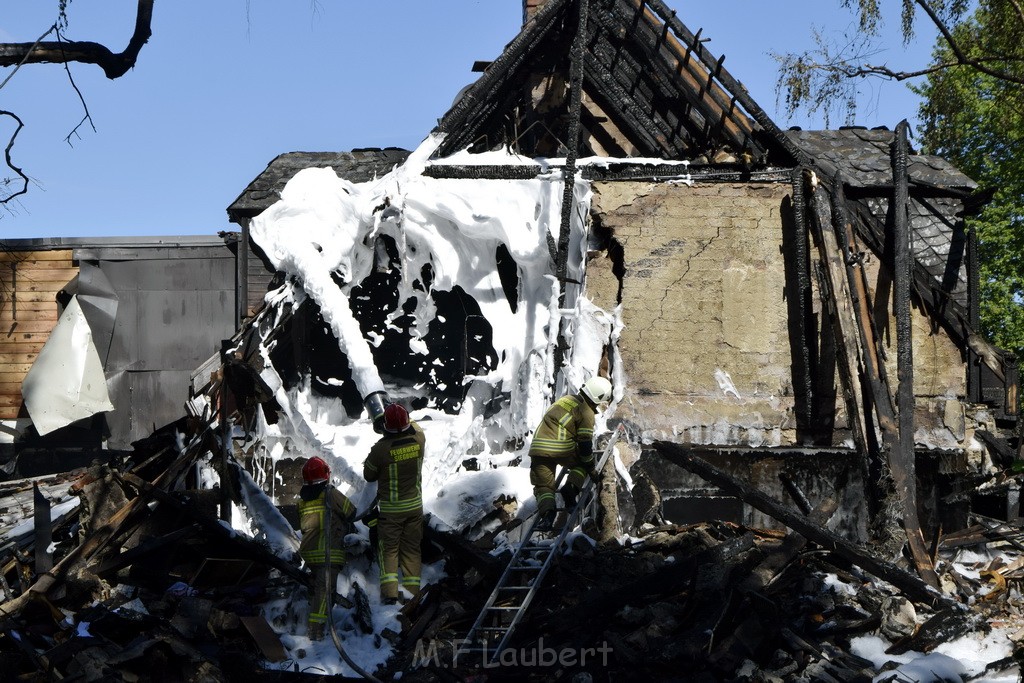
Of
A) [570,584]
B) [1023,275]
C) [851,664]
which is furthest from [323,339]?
[1023,275]

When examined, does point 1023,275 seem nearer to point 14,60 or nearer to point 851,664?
point 851,664

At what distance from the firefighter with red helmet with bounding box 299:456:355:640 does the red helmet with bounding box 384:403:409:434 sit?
64cm

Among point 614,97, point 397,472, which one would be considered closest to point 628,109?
point 614,97

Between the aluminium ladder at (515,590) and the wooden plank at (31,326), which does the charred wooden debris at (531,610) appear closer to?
the aluminium ladder at (515,590)

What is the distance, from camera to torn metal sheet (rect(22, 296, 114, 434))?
1526cm

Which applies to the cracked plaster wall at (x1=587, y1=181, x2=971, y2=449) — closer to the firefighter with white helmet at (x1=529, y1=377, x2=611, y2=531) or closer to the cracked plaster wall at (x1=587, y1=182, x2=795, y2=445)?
the cracked plaster wall at (x1=587, y1=182, x2=795, y2=445)

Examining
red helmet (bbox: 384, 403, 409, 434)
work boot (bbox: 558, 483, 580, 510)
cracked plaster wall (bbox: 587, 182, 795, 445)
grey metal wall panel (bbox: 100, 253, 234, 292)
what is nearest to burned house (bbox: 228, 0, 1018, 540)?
cracked plaster wall (bbox: 587, 182, 795, 445)

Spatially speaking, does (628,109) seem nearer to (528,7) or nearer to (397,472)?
(528,7)

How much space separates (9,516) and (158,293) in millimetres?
5690

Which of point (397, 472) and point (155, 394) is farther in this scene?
point (155, 394)

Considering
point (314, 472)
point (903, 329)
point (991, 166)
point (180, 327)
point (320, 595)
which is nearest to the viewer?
point (320, 595)

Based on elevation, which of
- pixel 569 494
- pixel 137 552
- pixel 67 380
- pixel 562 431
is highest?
pixel 562 431

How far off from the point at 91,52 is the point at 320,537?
4057mm

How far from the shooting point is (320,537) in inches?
314
